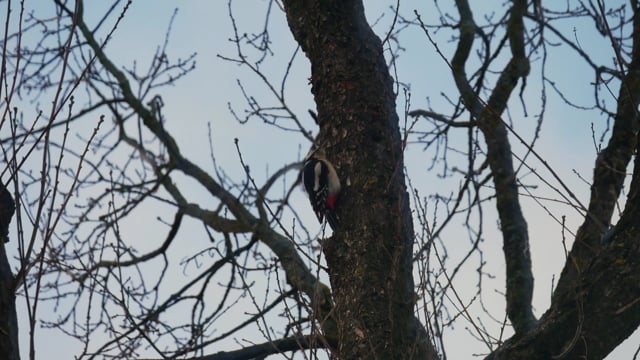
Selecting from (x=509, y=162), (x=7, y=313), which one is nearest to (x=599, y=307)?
(x=7, y=313)

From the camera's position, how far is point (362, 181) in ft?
11.1

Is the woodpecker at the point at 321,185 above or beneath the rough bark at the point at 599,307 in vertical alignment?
above

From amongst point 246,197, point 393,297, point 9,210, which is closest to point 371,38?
point 393,297

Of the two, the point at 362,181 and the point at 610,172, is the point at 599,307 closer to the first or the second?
the point at 362,181

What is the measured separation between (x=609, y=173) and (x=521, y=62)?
6.72ft

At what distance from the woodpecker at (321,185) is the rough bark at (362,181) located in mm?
108

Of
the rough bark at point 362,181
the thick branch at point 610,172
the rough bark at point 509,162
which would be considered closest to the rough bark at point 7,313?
the rough bark at point 362,181

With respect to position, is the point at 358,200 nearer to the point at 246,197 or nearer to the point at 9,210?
the point at 9,210

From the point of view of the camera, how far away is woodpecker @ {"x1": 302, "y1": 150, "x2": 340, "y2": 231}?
3.55m

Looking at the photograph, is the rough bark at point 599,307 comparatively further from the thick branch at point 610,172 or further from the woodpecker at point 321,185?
the thick branch at point 610,172

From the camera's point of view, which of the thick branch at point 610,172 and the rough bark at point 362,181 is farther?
the thick branch at point 610,172

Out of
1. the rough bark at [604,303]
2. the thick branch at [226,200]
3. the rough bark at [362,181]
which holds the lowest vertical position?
the rough bark at [604,303]

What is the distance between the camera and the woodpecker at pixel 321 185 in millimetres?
3547

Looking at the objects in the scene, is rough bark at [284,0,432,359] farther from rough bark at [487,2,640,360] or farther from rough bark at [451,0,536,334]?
rough bark at [451,0,536,334]
